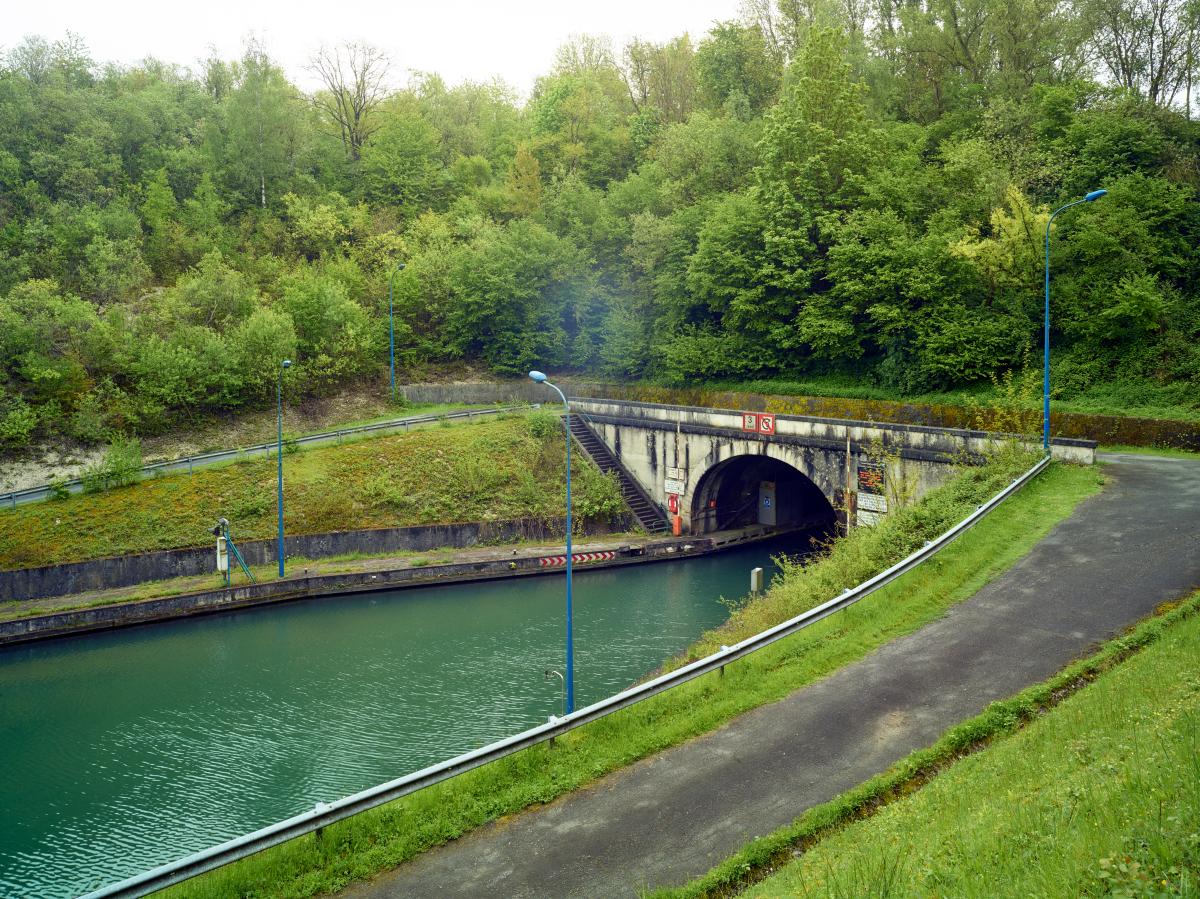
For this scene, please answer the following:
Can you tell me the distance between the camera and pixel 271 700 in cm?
2334

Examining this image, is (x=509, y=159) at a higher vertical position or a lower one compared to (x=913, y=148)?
higher

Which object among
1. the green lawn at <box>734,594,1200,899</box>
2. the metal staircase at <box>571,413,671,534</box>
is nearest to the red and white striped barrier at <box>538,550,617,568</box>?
the metal staircase at <box>571,413,671,534</box>

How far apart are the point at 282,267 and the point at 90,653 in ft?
109

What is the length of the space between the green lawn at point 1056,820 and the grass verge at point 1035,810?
0.02 meters

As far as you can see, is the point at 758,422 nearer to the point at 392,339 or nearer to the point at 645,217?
the point at 645,217

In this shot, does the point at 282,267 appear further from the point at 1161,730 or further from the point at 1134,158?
the point at 1161,730

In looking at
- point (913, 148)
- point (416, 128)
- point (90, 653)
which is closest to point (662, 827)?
point (90, 653)

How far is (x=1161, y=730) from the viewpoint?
9.35 m

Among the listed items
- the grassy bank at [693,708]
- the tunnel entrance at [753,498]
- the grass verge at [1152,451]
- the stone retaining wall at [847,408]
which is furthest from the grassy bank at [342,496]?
the grass verge at [1152,451]

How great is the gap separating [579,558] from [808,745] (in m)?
23.1

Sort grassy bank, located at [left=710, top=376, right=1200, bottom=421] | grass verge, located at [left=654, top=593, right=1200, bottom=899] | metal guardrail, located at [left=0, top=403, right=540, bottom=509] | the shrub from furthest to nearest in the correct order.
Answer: the shrub → metal guardrail, located at [left=0, top=403, right=540, bottom=509] → grassy bank, located at [left=710, top=376, right=1200, bottom=421] → grass verge, located at [left=654, top=593, right=1200, bottom=899]

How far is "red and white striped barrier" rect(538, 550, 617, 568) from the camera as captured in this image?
34312 mm

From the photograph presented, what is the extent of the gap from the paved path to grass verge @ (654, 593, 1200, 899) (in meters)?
0.49

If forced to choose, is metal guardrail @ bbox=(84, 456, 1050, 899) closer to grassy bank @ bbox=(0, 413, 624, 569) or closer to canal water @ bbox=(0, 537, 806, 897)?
canal water @ bbox=(0, 537, 806, 897)
